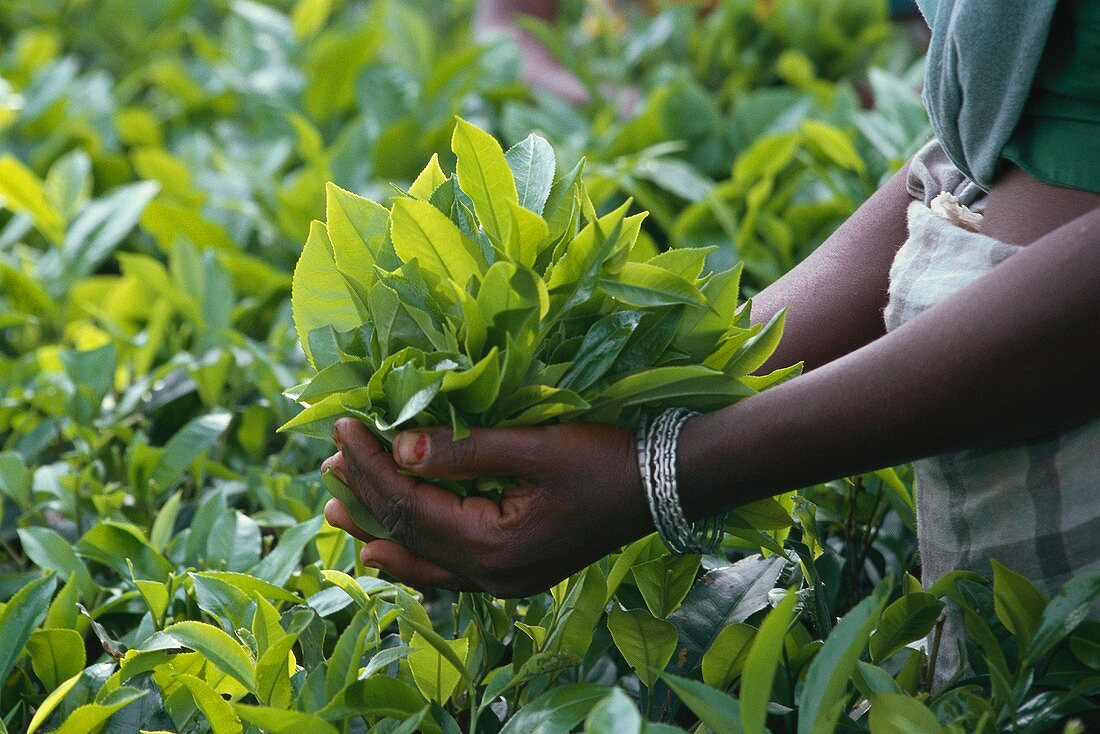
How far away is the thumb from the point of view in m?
0.99

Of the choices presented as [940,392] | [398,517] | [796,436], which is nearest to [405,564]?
[398,517]

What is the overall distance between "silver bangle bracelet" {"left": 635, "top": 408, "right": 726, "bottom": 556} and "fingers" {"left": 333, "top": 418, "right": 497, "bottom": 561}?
0.13 m

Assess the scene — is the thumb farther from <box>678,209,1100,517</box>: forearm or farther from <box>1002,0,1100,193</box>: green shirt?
<box>1002,0,1100,193</box>: green shirt

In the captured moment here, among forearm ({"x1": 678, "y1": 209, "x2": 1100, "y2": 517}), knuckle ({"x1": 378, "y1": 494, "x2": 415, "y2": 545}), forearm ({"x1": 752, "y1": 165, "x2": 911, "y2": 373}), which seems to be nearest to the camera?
forearm ({"x1": 678, "y1": 209, "x2": 1100, "y2": 517})

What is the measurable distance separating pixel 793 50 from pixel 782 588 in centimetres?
198

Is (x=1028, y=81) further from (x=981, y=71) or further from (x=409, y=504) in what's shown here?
(x=409, y=504)

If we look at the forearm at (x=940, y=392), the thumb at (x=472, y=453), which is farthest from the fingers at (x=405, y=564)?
the forearm at (x=940, y=392)

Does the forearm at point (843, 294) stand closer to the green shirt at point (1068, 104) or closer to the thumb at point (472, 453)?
the green shirt at point (1068, 104)

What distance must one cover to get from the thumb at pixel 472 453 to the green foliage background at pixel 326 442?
0.51ft

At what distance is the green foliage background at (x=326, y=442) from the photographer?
3.64ft

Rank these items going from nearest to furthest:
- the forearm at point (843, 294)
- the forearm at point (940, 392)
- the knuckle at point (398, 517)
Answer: the forearm at point (940, 392)
the knuckle at point (398, 517)
the forearm at point (843, 294)

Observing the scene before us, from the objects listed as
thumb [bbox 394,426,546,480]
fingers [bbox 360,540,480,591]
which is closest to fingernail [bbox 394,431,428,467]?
thumb [bbox 394,426,546,480]

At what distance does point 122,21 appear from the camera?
358cm

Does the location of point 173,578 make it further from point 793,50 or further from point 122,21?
point 122,21
